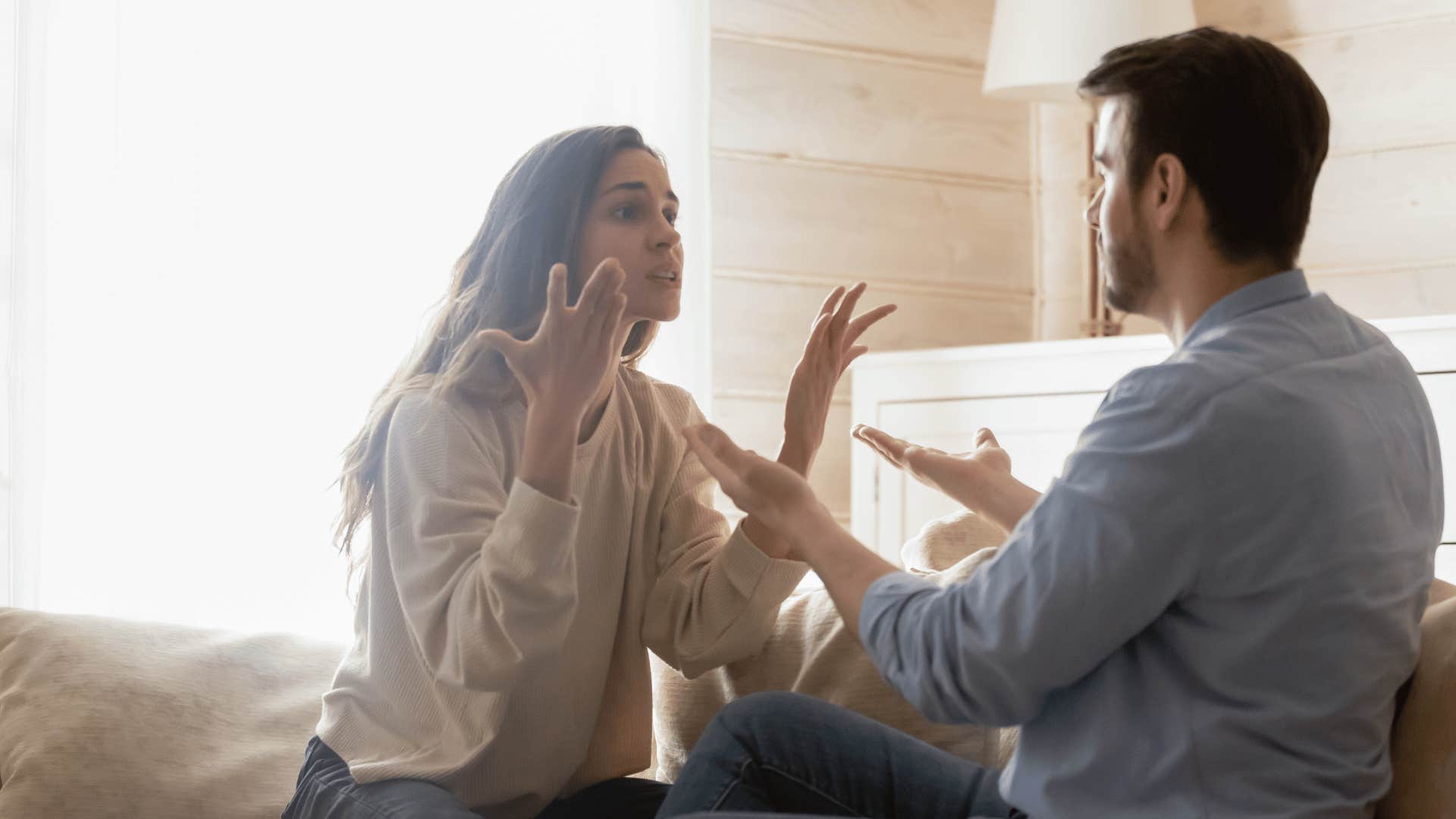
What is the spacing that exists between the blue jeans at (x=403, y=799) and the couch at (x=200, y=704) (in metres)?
0.10

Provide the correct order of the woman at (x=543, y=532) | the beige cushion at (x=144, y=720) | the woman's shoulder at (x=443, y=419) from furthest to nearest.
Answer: the beige cushion at (x=144, y=720) < the woman's shoulder at (x=443, y=419) < the woman at (x=543, y=532)

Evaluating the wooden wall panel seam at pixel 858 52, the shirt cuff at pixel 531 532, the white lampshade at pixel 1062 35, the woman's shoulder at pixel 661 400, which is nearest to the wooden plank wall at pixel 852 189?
the wooden wall panel seam at pixel 858 52

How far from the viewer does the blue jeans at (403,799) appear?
133 centimetres

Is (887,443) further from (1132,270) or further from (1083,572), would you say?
(1083,572)

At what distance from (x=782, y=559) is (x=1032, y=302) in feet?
7.17

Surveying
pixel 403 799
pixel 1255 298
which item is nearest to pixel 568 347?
pixel 403 799

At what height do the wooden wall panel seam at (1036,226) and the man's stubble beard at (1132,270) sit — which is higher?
the wooden wall panel seam at (1036,226)

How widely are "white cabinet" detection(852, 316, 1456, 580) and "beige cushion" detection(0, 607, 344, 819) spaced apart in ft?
4.75

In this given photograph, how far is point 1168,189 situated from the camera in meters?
1.06

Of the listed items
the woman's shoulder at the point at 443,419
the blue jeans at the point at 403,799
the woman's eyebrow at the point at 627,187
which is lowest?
the blue jeans at the point at 403,799

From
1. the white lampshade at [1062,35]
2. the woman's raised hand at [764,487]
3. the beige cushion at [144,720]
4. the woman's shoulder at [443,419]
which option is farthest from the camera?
the white lampshade at [1062,35]

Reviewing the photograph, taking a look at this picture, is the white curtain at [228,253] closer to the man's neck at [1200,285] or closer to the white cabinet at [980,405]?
the white cabinet at [980,405]

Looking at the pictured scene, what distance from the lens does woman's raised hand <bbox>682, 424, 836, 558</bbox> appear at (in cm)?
117

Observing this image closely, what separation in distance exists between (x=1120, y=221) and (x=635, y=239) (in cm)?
61
